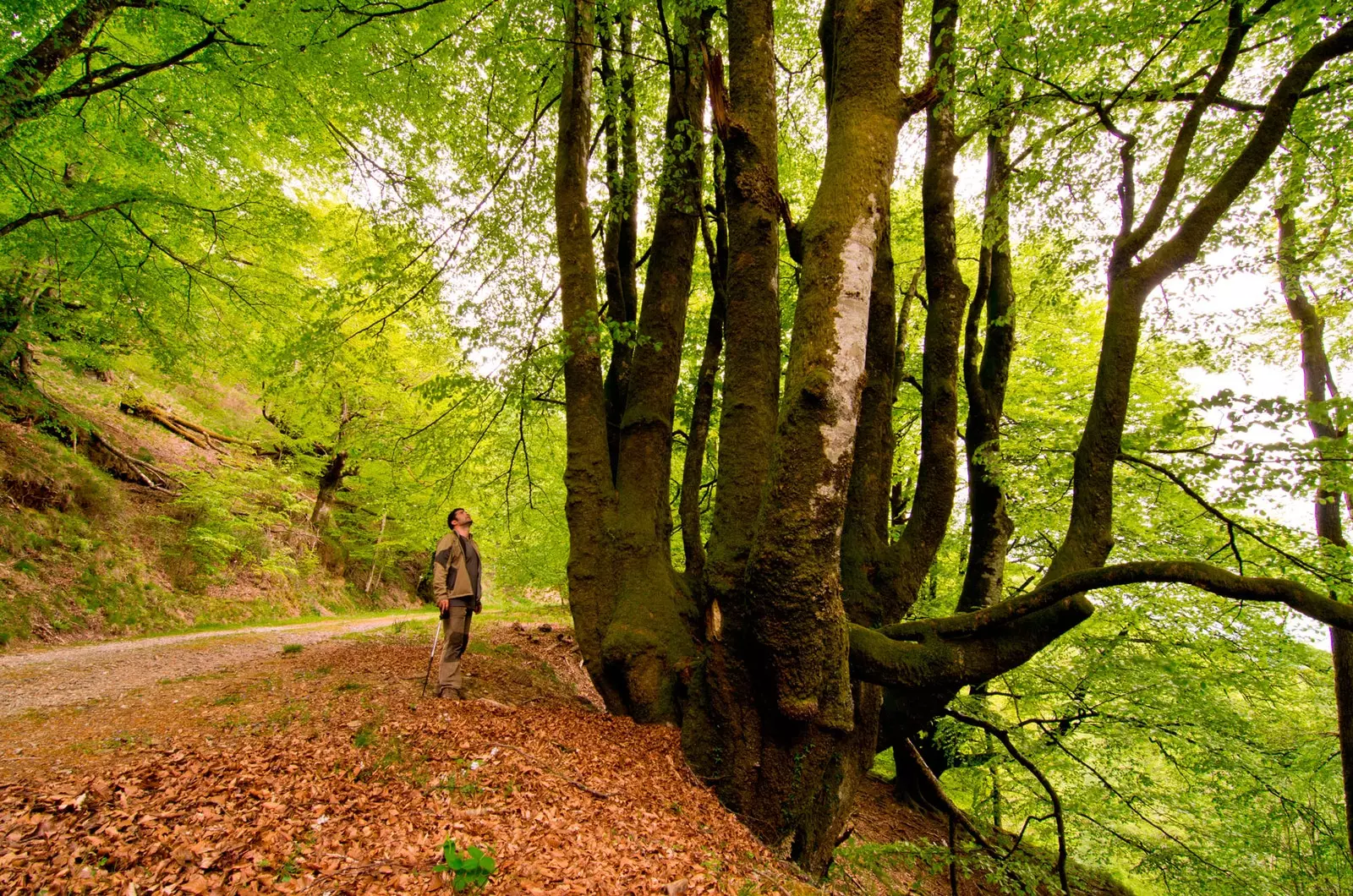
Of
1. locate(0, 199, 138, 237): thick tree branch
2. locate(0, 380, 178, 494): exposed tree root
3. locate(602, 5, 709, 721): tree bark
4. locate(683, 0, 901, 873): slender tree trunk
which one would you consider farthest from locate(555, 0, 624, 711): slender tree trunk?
locate(0, 380, 178, 494): exposed tree root

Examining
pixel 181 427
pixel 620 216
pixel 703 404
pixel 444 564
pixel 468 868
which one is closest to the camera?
pixel 468 868

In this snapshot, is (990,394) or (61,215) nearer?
(990,394)

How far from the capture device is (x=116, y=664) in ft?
21.5

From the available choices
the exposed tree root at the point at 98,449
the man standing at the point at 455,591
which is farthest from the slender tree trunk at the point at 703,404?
the exposed tree root at the point at 98,449

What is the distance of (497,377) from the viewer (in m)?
5.77

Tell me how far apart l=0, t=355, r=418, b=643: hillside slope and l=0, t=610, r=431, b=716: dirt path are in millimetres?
1148

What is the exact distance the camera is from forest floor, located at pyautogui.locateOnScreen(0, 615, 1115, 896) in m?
2.18

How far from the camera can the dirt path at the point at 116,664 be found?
513 cm

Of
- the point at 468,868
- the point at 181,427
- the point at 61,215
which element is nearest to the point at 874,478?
the point at 468,868

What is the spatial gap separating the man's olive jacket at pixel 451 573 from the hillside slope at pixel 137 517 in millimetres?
6915

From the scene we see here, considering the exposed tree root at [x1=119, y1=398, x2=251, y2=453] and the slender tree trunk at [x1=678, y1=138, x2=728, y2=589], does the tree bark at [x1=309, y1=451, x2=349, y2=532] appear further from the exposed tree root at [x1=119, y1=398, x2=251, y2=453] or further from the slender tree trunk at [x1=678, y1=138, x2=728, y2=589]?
the slender tree trunk at [x1=678, y1=138, x2=728, y2=589]

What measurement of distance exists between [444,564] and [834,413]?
4114 mm

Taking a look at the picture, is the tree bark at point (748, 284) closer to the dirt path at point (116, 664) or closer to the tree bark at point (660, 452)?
the tree bark at point (660, 452)

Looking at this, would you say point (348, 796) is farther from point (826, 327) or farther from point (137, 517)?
point (137, 517)
